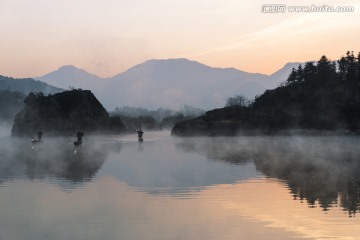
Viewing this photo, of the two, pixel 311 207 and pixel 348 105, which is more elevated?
pixel 348 105

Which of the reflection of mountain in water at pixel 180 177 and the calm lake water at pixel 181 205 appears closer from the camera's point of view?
the calm lake water at pixel 181 205

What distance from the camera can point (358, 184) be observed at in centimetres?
4128

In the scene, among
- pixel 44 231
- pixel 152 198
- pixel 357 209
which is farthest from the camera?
pixel 152 198

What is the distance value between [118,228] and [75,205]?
789 centimetres

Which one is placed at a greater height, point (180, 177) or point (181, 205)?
point (180, 177)

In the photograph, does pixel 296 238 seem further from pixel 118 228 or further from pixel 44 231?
pixel 44 231

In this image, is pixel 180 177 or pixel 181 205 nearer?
pixel 181 205

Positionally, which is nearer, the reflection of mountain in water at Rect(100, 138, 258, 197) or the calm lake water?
the calm lake water

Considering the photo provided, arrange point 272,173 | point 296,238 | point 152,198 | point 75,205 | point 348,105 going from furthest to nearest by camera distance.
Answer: point 348,105 → point 272,173 → point 152,198 → point 75,205 → point 296,238

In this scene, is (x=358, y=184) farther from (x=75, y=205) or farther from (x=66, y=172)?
(x=66, y=172)

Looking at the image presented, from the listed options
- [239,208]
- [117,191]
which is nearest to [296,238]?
[239,208]

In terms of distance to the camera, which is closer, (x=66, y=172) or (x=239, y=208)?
(x=239, y=208)

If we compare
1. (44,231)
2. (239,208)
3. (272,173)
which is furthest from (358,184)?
(44,231)

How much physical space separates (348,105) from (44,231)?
187 meters
